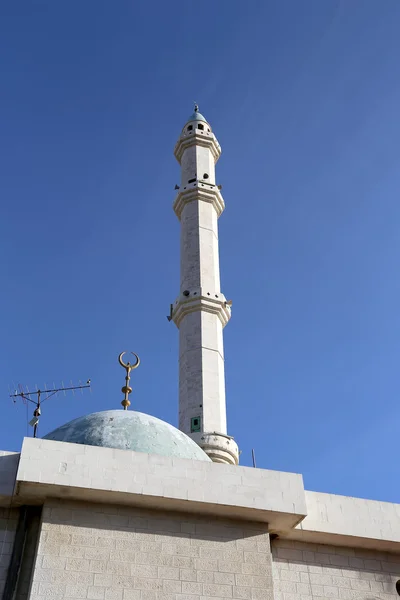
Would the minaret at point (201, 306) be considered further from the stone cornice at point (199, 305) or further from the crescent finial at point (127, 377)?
the crescent finial at point (127, 377)

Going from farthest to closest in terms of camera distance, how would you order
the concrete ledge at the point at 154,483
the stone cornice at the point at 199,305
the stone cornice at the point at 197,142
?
1. the stone cornice at the point at 197,142
2. the stone cornice at the point at 199,305
3. the concrete ledge at the point at 154,483

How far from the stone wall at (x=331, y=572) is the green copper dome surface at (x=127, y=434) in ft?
5.27

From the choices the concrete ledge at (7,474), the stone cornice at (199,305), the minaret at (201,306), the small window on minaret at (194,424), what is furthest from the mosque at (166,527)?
the stone cornice at (199,305)

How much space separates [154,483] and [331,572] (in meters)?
2.43

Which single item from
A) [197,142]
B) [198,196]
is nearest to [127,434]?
[198,196]

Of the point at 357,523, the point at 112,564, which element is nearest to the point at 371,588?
the point at 357,523

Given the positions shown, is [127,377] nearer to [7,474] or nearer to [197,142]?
[7,474]

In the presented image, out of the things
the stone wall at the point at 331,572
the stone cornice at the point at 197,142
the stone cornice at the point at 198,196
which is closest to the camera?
the stone wall at the point at 331,572

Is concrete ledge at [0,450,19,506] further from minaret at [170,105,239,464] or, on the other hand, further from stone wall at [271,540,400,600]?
minaret at [170,105,239,464]

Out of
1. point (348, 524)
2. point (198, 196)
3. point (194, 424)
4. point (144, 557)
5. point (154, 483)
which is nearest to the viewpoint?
point (144, 557)

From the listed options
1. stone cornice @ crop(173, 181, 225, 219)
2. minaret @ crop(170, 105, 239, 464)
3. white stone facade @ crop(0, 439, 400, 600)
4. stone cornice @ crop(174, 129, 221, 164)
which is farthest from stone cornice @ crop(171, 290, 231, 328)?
white stone facade @ crop(0, 439, 400, 600)

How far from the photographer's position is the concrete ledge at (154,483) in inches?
279

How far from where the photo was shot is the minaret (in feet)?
55.0

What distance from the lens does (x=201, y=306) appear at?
61.2ft
